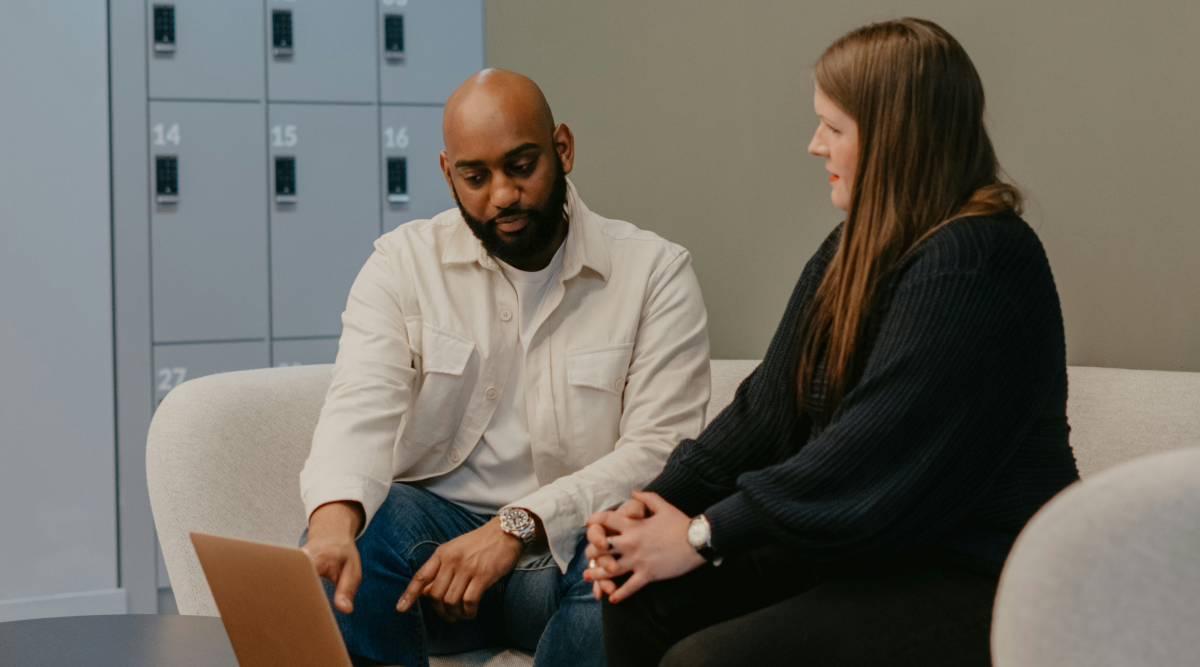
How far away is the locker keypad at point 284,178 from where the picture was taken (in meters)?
2.77

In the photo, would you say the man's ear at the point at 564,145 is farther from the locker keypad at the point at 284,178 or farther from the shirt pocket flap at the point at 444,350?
the locker keypad at the point at 284,178

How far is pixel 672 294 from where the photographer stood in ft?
4.89

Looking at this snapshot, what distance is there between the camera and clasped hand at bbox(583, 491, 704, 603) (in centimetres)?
99

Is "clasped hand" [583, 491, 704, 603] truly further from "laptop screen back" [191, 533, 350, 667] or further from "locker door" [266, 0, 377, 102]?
"locker door" [266, 0, 377, 102]

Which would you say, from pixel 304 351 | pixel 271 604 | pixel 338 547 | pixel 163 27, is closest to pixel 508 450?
pixel 338 547

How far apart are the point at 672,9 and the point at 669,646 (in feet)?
5.12

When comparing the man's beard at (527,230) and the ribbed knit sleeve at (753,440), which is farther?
the man's beard at (527,230)

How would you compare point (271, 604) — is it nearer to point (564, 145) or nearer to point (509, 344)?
point (509, 344)

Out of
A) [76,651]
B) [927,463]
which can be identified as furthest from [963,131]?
[76,651]

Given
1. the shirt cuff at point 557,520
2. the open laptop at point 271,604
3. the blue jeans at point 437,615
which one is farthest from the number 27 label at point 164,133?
the open laptop at point 271,604

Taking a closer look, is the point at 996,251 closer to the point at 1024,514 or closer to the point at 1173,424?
the point at 1024,514

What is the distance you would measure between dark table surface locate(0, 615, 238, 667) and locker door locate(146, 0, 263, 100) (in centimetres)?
193

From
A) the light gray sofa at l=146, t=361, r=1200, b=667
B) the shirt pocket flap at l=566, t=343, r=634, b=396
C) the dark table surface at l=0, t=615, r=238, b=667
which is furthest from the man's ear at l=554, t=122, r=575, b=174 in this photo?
the dark table surface at l=0, t=615, r=238, b=667

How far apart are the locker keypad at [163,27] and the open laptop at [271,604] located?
7.18 feet
